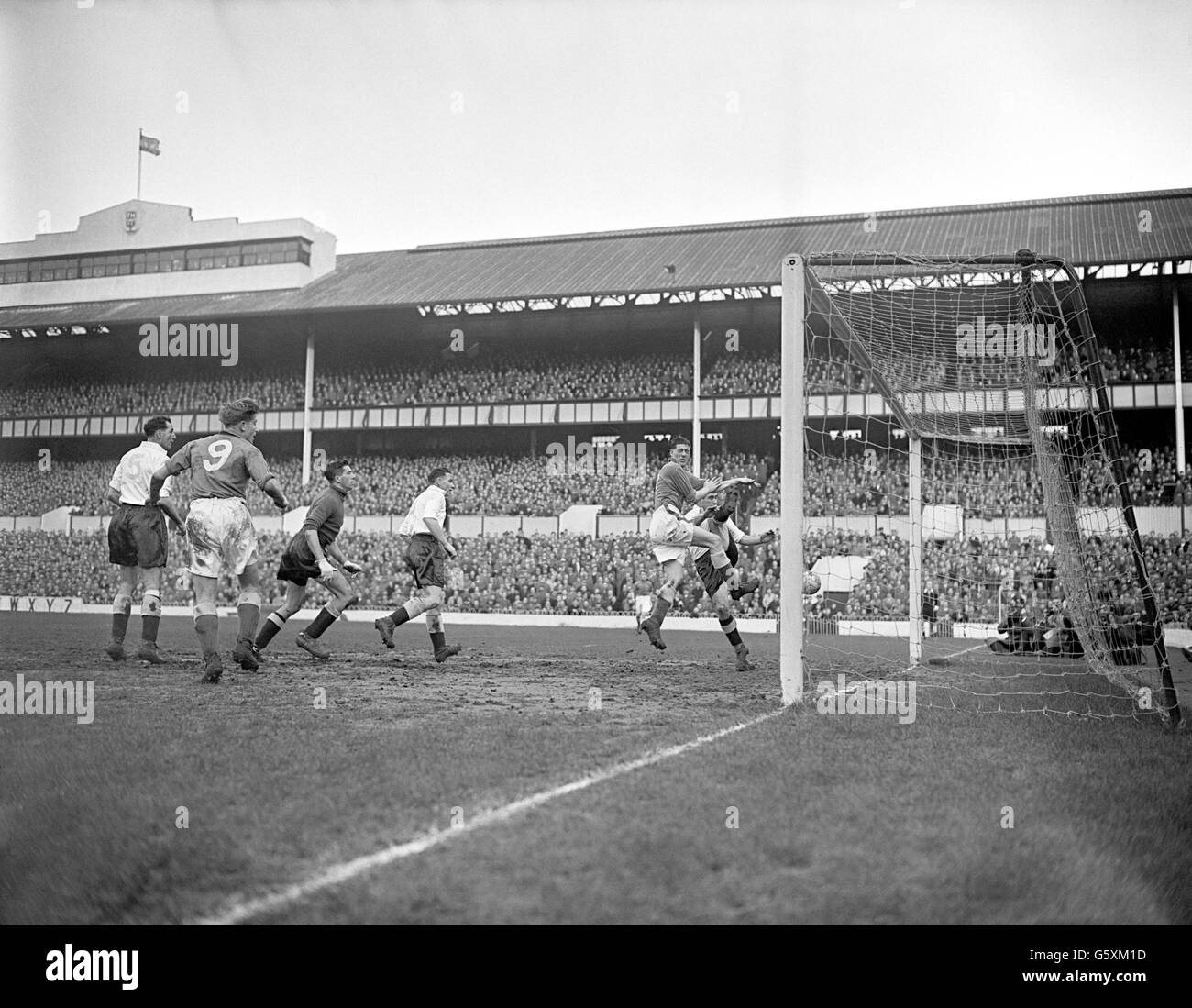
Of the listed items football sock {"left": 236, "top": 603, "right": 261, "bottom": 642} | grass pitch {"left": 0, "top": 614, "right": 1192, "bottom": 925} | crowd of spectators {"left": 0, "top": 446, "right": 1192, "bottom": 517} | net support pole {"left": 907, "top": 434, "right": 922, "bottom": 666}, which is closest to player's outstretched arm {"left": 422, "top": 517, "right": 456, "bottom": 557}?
football sock {"left": 236, "top": 603, "right": 261, "bottom": 642}

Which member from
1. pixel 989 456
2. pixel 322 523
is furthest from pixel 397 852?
pixel 989 456

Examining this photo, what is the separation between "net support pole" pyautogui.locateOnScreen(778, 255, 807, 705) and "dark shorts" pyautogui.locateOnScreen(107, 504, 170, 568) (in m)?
5.93

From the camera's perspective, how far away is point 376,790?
12.9ft

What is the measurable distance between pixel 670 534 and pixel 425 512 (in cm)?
252

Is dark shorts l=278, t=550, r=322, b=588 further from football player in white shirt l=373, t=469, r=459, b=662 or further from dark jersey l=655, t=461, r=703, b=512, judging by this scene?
dark jersey l=655, t=461, r=703, b=512

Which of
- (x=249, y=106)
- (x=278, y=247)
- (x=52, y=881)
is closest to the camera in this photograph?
(x=52, y=881)

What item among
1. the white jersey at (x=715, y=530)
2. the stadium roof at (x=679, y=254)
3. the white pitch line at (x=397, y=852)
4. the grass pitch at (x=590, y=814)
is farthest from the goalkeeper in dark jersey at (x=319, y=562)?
the stadium roof at (x=679, y=254)

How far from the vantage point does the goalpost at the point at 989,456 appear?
24.5 feet

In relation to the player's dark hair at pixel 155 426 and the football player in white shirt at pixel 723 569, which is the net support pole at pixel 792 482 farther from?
the player's dark hair at pixel 155 426

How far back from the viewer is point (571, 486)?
33562mm

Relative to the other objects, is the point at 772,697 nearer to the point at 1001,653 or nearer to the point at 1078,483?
the point at 1078,483

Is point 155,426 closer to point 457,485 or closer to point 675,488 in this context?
point 675,488

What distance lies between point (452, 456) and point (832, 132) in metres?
32.2
